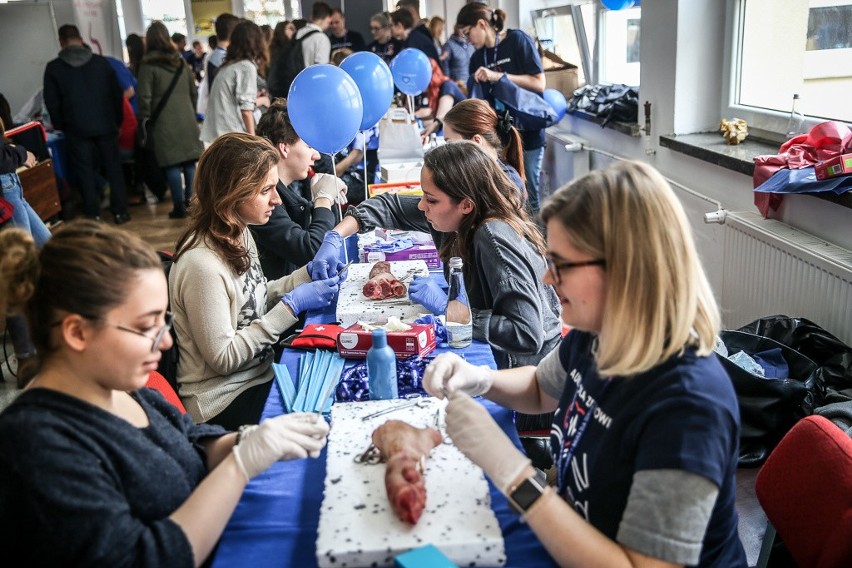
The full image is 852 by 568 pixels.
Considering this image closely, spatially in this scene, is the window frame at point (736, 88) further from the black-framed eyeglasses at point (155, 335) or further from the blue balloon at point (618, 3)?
the black-framed eyeglasses at point (155, 335)

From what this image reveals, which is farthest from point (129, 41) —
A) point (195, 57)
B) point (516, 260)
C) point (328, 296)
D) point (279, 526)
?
point (279, 526)

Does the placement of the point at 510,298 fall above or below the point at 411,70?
below

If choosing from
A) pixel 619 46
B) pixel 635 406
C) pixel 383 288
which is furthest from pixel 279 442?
pixel 619 46

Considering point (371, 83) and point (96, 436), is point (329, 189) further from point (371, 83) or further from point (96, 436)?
point (96, 436)

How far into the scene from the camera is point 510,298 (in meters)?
2.15

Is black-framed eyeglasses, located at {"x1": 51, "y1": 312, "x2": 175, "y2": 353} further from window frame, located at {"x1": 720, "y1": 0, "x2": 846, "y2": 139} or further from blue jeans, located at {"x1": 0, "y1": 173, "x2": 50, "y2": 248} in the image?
blue jeans, located at {"x1": 0, "y1": 173, "x2": 50, "y2": 248}

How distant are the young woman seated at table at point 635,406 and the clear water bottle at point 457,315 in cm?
79

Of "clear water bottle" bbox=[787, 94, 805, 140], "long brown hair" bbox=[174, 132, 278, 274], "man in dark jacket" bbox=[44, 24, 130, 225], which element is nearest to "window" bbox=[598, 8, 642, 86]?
"clear water bottle" bbox=[787, 94, 805, 140]

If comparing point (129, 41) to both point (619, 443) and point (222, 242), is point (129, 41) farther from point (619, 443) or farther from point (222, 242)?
point (619, 443)

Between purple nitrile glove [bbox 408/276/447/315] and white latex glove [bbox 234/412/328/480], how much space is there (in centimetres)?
85

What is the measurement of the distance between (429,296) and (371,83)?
2136 mm

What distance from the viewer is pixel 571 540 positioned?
3.77ft

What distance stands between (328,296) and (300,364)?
0.52 meters

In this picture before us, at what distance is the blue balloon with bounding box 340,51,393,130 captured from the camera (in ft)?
13.2
